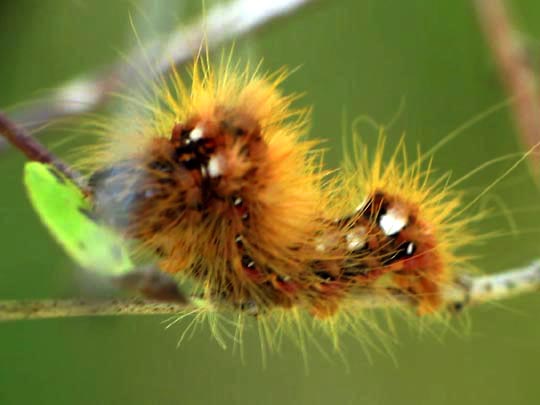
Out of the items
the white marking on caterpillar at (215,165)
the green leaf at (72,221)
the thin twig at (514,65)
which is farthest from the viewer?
the thin twig at (514,65)

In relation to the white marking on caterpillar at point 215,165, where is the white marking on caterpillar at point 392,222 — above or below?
above

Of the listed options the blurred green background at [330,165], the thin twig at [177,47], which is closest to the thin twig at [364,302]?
the blurred green background at [330,165]

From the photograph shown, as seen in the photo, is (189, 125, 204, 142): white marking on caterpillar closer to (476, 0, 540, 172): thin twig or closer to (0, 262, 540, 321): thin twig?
(0, 262, 540, 321): thin twig

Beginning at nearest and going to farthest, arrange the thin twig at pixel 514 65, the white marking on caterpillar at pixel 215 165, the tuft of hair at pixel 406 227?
the white marking on caterpillar at pixel 215 165 → the tuft of hair at pixel 406 227 → the thin twig at pixel 514 65

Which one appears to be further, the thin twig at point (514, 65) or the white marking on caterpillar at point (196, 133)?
the thin twig at point (514, 65)

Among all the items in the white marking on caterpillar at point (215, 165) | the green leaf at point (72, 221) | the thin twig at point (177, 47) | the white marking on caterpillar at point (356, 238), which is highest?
the thin twig at point (177, 47)

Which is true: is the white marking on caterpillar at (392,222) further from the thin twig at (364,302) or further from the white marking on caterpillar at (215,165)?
the white marking on caterpillar at (215,165)

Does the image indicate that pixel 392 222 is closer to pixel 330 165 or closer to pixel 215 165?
pixel 330 165

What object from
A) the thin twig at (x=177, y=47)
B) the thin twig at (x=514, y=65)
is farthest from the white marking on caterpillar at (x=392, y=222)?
the thin twig at (x=514, y=65)
